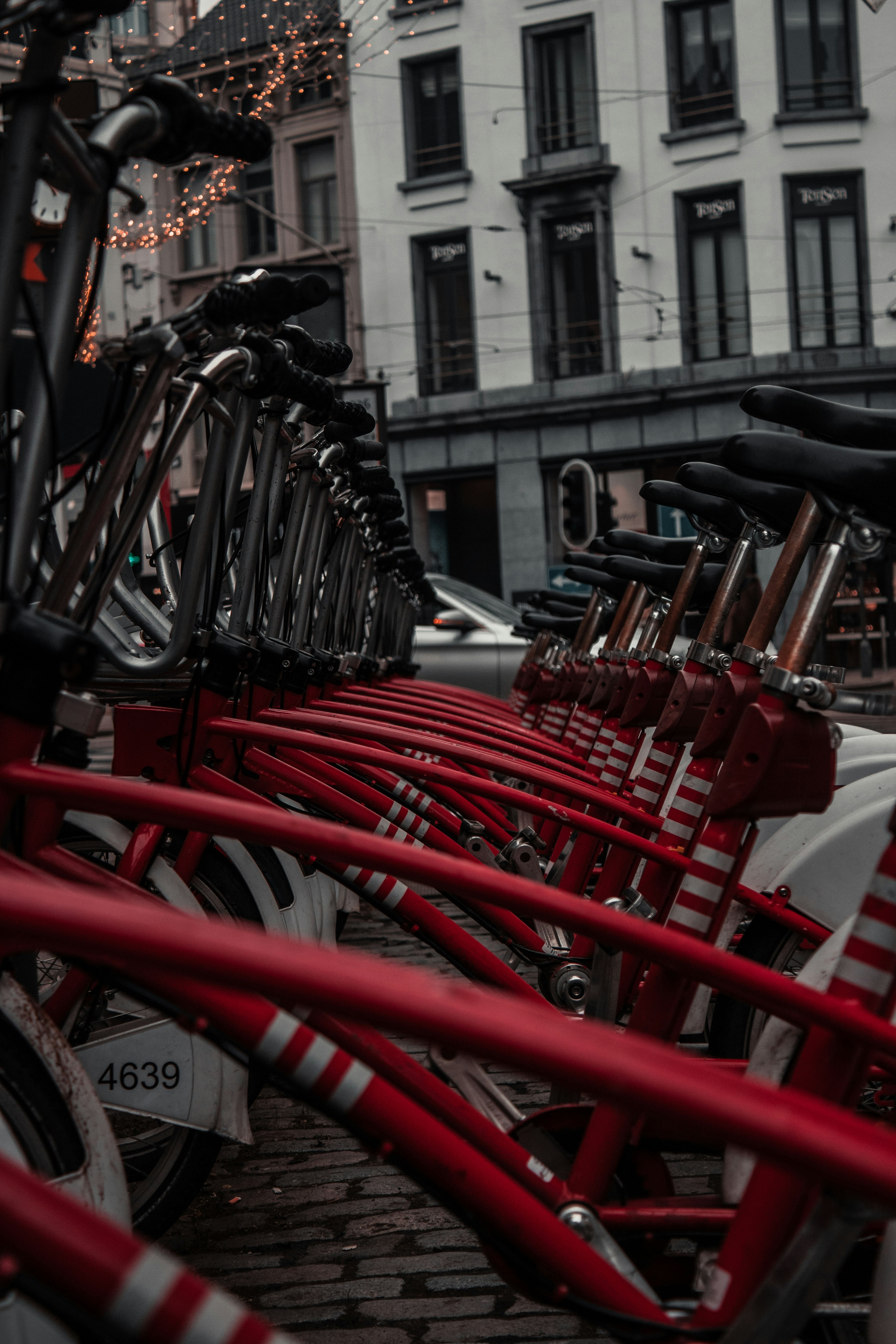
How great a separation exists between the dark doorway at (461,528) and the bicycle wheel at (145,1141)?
917 inches

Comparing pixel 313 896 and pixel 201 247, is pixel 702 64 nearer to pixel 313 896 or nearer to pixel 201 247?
pixel 201 247

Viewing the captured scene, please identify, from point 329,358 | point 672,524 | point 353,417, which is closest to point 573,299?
point 672,524

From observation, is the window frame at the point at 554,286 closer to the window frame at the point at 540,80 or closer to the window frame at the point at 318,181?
the window frame at the point at 540,80

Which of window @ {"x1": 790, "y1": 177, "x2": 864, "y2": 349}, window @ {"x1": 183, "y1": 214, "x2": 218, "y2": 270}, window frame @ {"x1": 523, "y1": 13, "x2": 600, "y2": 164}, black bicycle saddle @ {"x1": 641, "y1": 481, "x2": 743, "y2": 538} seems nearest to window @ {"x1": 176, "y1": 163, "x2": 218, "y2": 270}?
window @ {"x1": 183, "y1": 214, "x2": 218, "y2": 270}

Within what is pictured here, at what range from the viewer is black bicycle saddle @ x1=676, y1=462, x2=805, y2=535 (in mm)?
3139

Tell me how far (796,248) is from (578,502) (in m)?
10.6

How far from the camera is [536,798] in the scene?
3.08m

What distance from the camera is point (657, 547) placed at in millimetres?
5215

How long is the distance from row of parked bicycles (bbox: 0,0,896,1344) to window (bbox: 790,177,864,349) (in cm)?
2141

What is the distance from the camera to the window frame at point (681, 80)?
79.0 feet

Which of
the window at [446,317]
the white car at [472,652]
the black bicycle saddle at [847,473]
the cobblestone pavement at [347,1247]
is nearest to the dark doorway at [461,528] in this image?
the window at [446,317]

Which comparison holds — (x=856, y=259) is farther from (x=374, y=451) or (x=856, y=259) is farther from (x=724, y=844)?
(x=724, y=844)

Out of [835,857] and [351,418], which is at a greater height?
[351,418]

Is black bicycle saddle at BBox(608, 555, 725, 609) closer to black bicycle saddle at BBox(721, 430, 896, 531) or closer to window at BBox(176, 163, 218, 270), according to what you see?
black bicycle saddle at BBox(721, 430, 896, 531)
